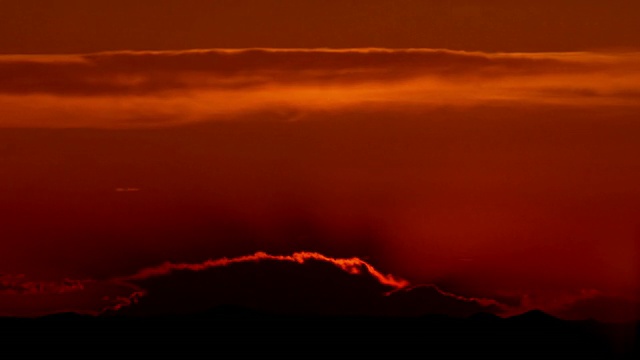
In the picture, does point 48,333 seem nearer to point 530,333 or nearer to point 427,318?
point 427,318

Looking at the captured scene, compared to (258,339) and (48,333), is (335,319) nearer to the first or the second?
(258,339)

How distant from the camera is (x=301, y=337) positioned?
60.9 m

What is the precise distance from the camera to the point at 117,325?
201 ft

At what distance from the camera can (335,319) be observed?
6406cm

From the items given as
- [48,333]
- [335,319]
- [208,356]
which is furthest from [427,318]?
[48,333]

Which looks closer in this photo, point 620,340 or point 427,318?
point 620,340

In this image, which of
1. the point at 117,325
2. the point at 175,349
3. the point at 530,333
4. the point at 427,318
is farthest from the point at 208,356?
the point at 530,333

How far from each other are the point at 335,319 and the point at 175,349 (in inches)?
418

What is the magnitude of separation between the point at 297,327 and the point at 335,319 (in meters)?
2.54

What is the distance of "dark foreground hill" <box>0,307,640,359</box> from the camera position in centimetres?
5466

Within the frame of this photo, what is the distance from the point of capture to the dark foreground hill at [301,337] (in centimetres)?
5466

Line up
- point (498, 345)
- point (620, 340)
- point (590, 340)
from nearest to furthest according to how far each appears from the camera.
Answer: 1. point (620, 340)
2. point (590, 340)
3. point (498, 345)

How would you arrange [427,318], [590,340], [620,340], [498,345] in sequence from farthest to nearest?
[427,318] < [498,345] < [590,340] < [620,340]

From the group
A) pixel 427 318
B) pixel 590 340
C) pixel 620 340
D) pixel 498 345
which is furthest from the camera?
pixel 427 318
